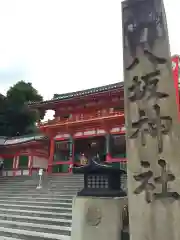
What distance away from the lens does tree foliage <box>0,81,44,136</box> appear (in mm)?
28453

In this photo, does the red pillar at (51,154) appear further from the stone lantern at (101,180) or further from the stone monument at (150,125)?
the stone monument at (150,125)

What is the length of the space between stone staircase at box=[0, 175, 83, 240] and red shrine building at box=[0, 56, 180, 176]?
132 inches

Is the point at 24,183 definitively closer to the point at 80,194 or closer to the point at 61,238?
the point at 61,238

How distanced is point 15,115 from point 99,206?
85.9 feet

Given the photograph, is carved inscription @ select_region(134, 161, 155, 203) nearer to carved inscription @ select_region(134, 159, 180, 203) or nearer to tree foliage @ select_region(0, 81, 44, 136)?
carved inscription @ select_region(134, 159, 180, 203)

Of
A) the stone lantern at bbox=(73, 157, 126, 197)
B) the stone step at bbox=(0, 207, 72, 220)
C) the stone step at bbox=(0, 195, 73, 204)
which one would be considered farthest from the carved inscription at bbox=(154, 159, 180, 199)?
the stone step at bbox=(0, 195, 73, 204)

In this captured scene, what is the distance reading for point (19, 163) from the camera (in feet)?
57.0

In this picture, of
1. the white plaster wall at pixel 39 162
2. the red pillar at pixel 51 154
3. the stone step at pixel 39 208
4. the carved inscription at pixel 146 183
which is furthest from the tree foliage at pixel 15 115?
the carved inscription at pixel 146 183

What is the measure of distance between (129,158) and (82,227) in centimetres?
161

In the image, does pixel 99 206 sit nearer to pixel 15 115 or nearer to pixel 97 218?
pixel 97 218

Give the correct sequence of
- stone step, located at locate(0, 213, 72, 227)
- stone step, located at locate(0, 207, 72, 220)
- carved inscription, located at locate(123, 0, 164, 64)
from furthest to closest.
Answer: stone step, located at locate(0, 207, 72, 220) < stone step, located at locate(0, 213, 72, 227) < carved inscription, located at locate(123, 0, 164, 64)

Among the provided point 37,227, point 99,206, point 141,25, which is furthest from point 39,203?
point 141,25

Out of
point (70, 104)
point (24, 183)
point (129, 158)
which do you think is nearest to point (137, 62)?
point (129, 158)

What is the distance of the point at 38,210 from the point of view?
325 inches
